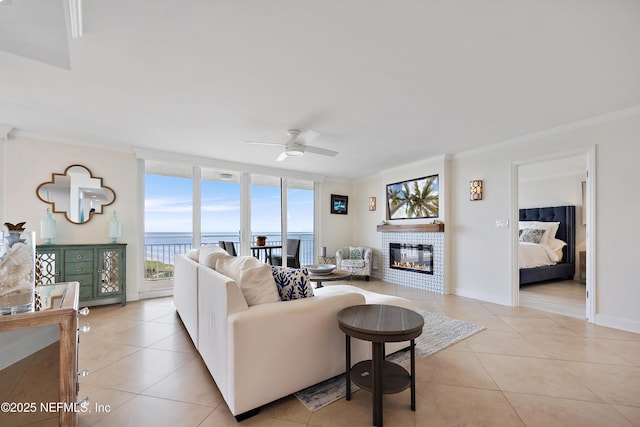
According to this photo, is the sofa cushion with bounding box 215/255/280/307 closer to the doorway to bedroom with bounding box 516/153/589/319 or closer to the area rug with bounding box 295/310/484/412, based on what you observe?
the area rug with bounding box 295/310/484/412

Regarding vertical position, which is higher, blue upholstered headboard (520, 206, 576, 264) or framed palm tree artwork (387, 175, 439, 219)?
framed palm tree artwork (387, 175, 439, 219)

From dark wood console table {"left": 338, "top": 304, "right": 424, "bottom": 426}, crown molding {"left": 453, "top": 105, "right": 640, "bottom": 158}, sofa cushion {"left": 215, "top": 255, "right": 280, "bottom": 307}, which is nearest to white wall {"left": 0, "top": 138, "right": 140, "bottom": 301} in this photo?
sofa cushion {"left": 215, "top": 255, "right": 280, "bottom": 307}

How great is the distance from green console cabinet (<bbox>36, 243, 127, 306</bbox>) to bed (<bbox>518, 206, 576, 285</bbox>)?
6510 millimetres

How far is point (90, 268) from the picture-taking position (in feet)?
12.1

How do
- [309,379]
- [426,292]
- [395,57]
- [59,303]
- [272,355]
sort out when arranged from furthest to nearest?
[426,292] < [395,57] < [309,379] < [272,355] < [59,303]

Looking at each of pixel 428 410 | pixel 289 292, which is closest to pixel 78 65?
pixel 289 292

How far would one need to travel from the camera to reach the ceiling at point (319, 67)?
63.8 inches

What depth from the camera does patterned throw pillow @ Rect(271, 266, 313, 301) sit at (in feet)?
6.38

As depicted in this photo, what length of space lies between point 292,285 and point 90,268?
11.0 ft

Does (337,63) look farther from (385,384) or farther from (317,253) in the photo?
(317,253)

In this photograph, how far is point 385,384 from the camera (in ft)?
5.52

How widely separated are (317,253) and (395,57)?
4.84 metres

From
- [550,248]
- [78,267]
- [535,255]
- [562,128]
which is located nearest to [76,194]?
[78,267]

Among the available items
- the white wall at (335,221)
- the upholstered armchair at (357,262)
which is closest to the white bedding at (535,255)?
the upholstered armchair at (357,262)
